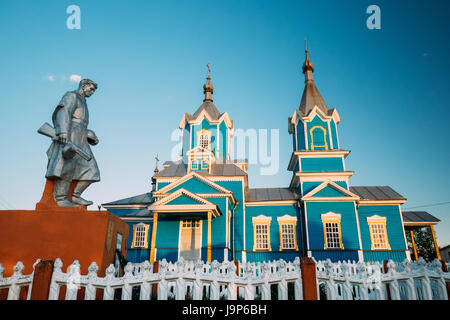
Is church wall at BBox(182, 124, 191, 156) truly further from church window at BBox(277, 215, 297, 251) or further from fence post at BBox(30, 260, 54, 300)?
fence post at BBox(30, 260, 54, 300)

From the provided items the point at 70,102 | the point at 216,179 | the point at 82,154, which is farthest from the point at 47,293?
the point at 216,179

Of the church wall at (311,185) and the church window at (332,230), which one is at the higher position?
the church wall at (311,185)

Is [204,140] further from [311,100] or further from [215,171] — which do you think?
[311,100]

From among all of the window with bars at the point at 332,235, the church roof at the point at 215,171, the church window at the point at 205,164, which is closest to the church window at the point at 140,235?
the church roof at the point at 215,171

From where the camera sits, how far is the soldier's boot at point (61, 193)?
6.46 metres

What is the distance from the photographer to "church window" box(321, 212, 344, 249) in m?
17.9

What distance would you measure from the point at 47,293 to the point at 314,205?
16349mm

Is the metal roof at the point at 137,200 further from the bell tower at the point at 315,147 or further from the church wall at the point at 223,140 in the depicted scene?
the bell tower at the point at 315,147

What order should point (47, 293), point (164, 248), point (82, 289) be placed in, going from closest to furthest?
point (47, 293)
point (82, 289)
point (164, 248)

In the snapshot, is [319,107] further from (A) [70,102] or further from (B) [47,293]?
(B) [47,293]

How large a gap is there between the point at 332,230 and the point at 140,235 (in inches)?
486

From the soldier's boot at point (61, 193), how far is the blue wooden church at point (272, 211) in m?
9.96

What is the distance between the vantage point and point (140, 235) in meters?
20.7
